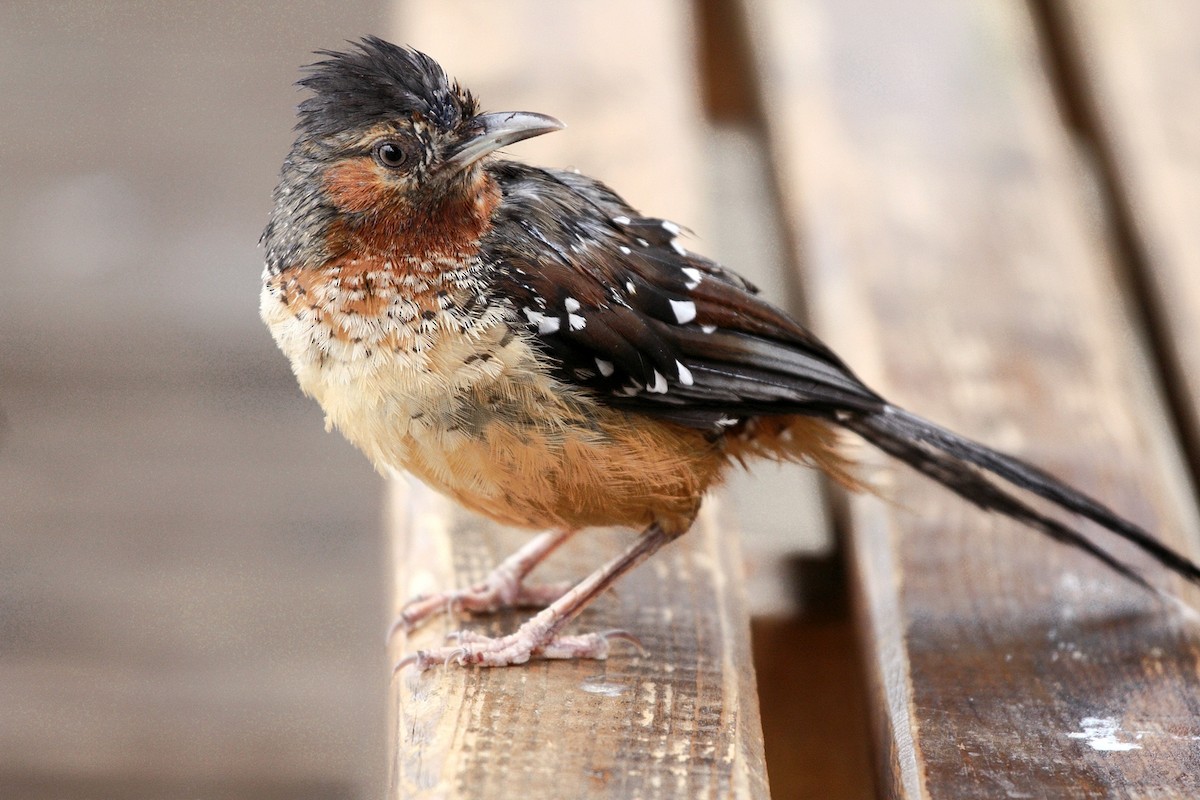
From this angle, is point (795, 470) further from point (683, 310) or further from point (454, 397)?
point (454, 397)

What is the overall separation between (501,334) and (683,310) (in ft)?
1.45

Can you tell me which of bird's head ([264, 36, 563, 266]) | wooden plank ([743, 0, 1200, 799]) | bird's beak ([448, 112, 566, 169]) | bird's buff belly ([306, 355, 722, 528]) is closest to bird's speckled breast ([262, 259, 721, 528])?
bird's buff belly ([306, 355, 722, 528])

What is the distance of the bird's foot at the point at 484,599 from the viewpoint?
309 centimetres

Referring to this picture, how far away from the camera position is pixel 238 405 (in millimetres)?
6023

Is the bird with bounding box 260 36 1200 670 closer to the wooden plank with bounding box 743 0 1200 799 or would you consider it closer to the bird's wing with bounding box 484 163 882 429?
the bird's wing with bounding box 484 163 882 429

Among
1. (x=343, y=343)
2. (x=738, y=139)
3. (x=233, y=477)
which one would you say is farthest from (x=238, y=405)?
(x=343, y=343)

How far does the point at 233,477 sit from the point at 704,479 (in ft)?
10.4

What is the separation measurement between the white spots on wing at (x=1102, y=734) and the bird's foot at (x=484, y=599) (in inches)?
46.5

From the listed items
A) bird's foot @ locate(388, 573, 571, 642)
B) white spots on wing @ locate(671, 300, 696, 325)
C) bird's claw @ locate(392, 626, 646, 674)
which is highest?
white spots on wing @ locate(671, 300, 696, 325)

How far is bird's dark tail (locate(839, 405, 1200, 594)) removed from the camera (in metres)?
3.21

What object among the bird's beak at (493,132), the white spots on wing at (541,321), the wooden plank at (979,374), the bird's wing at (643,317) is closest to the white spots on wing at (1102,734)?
the wooden plank at (979,374)

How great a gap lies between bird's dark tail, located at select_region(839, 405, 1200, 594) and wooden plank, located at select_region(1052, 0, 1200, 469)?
0.65m

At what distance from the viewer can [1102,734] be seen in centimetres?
265

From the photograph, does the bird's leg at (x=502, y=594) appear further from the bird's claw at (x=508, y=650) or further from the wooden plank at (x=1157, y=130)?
the wooden plank at (x=1157, y=130)
